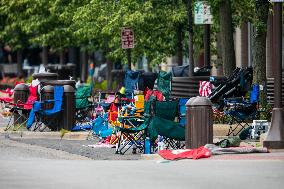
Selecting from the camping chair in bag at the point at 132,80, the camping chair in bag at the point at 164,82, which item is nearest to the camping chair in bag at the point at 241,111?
the camping chair in bag at the point at 164,82

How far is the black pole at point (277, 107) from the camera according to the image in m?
20.1

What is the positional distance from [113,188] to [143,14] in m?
20.4

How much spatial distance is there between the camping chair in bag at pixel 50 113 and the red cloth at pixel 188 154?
23.7ft

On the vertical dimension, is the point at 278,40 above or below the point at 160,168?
above

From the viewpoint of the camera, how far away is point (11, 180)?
16391mm

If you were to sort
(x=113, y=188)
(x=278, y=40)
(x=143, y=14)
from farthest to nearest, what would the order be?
(x=143, y=14) < (x=278, y=40) < (x=113, y=188)

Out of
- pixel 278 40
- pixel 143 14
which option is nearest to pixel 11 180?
pixel 278 40

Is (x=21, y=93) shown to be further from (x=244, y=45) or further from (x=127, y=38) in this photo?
(x=244, y=45)

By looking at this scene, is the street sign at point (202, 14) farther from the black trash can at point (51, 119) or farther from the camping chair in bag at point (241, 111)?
the camping chair in bag at point (241, 111)

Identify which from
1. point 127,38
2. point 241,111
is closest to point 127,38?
point 127,38

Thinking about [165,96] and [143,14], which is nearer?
[165,96]

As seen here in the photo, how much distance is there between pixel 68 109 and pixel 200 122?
7159 mm

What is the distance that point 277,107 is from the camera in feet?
67.5

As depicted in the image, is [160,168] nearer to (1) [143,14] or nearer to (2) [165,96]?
(2) [165,96]
